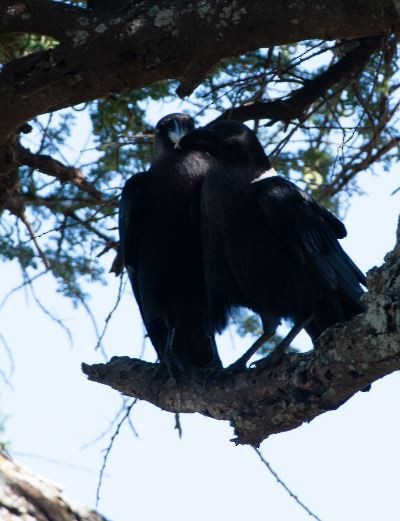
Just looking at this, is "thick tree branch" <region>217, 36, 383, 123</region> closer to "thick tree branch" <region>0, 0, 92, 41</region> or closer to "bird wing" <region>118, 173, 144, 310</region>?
"bird wing" <region>118, 173, 144, 310</region>

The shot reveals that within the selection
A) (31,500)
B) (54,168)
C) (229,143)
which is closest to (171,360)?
(229,143)

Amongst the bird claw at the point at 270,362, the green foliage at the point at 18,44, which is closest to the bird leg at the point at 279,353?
the bird claw at the point at 270,362

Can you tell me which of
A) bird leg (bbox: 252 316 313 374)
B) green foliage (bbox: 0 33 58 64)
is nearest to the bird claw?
bird leg (bbox: 252 316 313 374)

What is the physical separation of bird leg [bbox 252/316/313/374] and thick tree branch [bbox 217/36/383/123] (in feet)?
4.29

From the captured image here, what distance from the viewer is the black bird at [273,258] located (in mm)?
5641

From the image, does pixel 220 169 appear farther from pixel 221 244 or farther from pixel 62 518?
pixel 62 518

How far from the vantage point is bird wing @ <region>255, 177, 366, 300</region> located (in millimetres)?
5637

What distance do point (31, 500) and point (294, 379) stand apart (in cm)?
174

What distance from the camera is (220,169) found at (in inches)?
239

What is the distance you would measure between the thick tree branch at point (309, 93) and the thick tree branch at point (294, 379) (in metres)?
1.67

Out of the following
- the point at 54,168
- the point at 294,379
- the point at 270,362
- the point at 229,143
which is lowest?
the point at 294,379

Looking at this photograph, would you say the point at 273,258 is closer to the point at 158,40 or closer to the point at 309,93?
the point at 309,93

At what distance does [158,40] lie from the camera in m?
5.11

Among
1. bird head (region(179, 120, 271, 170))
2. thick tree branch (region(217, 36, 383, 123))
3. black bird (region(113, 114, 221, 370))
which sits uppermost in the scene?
thick tree branch (region(217, 36, 383, 123))
